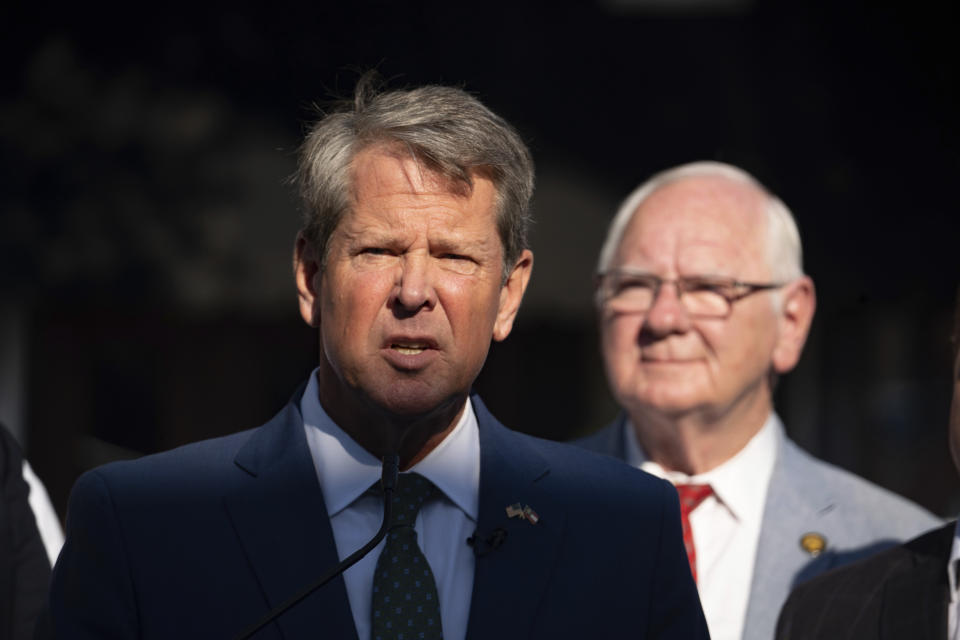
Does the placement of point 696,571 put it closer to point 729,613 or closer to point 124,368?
point 729,613

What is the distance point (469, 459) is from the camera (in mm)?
2316

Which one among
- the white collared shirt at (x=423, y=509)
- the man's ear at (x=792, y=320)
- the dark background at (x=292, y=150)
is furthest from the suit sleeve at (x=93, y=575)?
the dark background at (x=292, y=150)

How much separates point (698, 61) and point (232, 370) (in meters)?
2.30

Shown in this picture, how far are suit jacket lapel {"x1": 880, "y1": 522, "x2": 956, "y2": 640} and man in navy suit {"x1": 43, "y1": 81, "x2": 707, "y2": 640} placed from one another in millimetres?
508

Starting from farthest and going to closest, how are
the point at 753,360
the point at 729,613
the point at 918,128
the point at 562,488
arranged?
1. the point at 918,128
2. the point at 753,360
3. the point at 729,613
4. the point at 562,488

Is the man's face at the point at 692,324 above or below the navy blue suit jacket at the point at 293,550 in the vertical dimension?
above

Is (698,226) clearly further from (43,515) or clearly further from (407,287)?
(43,515)

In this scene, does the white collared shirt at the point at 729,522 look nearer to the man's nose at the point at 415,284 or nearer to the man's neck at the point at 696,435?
the man's neck at the point at 696,435

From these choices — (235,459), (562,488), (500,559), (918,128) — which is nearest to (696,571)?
(562,488)

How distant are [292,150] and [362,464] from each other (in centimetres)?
305

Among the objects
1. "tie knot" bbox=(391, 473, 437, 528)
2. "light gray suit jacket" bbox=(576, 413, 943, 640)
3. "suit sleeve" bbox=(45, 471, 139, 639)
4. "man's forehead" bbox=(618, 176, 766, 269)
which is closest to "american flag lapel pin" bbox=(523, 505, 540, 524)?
"tie knot" bbox=(391, 473, 437, 528)

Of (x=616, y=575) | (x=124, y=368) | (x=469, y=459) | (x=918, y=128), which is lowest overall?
(x=124, y=368)

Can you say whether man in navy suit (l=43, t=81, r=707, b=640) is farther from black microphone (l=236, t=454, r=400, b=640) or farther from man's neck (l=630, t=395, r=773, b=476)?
man's neck (l=630, t=395, r=773, b=476)

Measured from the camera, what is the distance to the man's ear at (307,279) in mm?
2268
